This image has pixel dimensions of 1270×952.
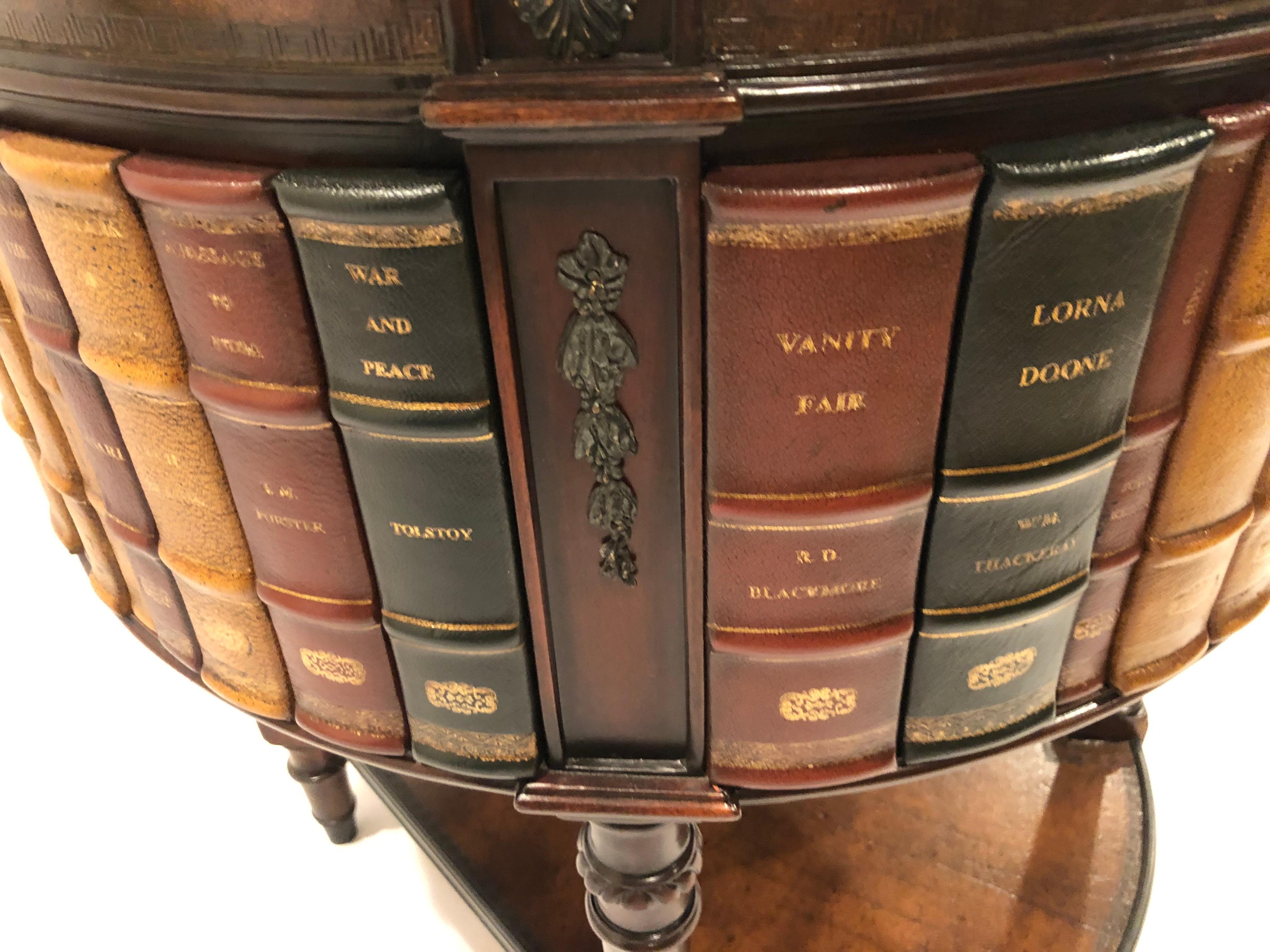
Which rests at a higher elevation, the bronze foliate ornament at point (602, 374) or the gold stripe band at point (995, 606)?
the bronze foliate ornament at point (602, 374)

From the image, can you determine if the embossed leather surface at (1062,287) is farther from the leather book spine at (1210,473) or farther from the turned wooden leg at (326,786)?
the turned wooden leg at (326,786)

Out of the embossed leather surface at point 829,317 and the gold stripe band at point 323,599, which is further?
the gold stripe band at point 323,599

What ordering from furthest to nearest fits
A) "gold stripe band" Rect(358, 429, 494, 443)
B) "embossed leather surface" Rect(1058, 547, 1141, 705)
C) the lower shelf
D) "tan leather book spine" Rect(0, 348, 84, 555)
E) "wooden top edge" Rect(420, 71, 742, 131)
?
the lower shelf < "tan leather book spine" Rect(0, 348, 84, 555) < "embossed leather surface" Rect(1058, 547, 1141, 705) < "gold stripe band" Rect(358, 429, 494, 443) < "wooden top edge" Rect(420, 71, 742, 131)

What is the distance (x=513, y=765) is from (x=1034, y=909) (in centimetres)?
60

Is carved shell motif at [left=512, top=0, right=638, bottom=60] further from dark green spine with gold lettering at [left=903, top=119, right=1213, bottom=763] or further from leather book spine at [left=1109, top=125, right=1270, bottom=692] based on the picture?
leather book spine at [left=1109, top=125, right=1270, bottom=692]

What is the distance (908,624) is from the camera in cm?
54

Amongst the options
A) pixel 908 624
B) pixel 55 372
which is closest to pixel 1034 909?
pixel 908 624

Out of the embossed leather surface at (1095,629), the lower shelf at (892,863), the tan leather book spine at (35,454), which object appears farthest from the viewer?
the lower shelf at (892,863)

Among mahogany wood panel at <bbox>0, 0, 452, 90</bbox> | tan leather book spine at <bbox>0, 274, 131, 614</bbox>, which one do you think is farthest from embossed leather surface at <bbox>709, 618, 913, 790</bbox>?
tan leather book spine at <bbox>0, 274, 131, 614</bbox>

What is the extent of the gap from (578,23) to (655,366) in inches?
5.9

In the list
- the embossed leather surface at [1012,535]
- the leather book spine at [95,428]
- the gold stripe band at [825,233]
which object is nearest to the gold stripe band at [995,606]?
the embossed leather surface at [1012,535]

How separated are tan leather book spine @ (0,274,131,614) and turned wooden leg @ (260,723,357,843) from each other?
25 centimetres

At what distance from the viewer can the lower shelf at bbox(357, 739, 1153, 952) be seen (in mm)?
902

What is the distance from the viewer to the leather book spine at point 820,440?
→ 0.41 metres
